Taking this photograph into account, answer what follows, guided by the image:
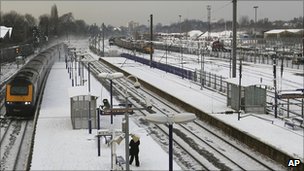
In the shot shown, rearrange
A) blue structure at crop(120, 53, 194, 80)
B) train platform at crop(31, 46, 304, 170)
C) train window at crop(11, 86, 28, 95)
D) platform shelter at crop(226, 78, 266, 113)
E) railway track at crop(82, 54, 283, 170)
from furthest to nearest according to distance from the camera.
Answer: blue structure at crop(120, 53, 194, 80), train window at crop(11, 86, 28, 95), platform shelter at crop(226, 78, 266, 113), railway track at crop(82, 54, 283, 170), train platform at crop(31, 46, 304, 170)

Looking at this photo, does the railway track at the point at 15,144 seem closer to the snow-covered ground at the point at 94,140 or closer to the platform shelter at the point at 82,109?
the snow-covered ground at the point at 94,140

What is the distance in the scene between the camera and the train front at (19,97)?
27.2 metres

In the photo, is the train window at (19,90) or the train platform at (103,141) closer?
the train platform at (103,141)

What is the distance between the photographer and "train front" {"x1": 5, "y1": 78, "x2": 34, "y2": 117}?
2720cm

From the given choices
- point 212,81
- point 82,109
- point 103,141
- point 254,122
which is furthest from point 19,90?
point 212,81

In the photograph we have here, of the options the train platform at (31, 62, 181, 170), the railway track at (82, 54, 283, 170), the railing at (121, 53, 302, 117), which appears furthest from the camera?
the railing at (121, 53, 302, 117)

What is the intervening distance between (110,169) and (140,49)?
75.8m

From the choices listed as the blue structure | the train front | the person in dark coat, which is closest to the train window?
the train front

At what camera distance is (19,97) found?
27.3 meters

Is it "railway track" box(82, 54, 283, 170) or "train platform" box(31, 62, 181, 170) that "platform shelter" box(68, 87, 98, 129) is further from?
"railway track" box(82, 54, 283, 170)

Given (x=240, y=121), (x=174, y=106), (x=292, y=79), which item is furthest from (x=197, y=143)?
(x=292, y=79)

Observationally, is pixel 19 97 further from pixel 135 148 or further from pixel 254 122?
pixel 254 122

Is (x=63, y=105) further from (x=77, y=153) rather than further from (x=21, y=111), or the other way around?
(x=77, y=153)

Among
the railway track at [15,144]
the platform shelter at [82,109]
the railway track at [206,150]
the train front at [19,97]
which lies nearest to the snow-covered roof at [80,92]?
the platform shelter at [82,109]
